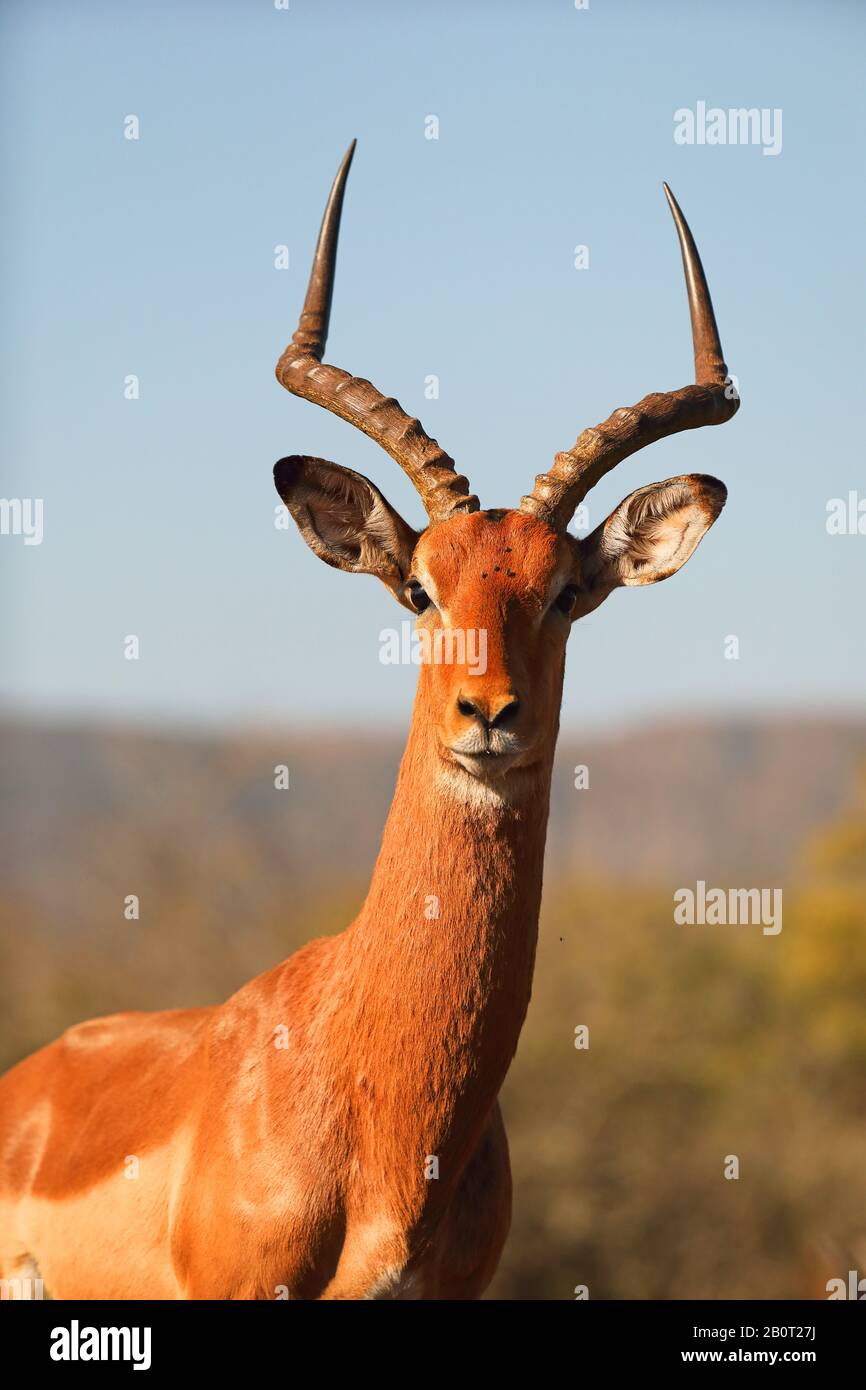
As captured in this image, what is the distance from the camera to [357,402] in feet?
27.7

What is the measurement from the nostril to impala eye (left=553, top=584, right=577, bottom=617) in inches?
39.5

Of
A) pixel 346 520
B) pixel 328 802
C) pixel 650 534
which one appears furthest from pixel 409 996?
pixel 328 802

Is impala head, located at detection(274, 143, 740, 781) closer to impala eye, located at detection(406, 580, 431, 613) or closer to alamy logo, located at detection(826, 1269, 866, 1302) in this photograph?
impala eye, located at detection(406, 580, 431, 613)

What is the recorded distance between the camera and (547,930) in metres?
44.3

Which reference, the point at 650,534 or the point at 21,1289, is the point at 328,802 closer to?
the point at 21,1289

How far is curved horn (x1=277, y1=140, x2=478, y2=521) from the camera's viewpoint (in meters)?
8.10

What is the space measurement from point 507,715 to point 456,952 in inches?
48.5

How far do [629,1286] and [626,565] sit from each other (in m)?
31.7

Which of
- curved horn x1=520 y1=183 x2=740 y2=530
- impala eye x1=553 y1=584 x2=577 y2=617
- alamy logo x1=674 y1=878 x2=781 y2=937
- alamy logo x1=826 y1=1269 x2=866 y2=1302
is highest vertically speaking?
curved horn x1=520 y1=183 x2=740 y2=530

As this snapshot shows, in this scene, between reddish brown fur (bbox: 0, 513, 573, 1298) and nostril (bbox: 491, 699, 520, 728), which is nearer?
nostril (bbox: 491, 699, 520, 728)

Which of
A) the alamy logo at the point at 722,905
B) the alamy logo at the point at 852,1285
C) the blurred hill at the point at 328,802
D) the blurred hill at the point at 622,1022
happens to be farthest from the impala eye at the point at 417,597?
the blurred hill at the point at 328,802

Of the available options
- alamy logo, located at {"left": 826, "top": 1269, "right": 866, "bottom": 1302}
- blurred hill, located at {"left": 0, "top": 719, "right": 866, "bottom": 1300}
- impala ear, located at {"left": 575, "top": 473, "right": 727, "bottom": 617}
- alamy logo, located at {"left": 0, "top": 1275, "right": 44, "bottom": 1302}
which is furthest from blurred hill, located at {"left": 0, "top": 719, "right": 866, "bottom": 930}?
impala ear, located at {"left": 575, "top": 473, "right": 727, "bottom": 617}

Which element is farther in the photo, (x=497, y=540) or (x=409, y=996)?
(x=497, y=540)
